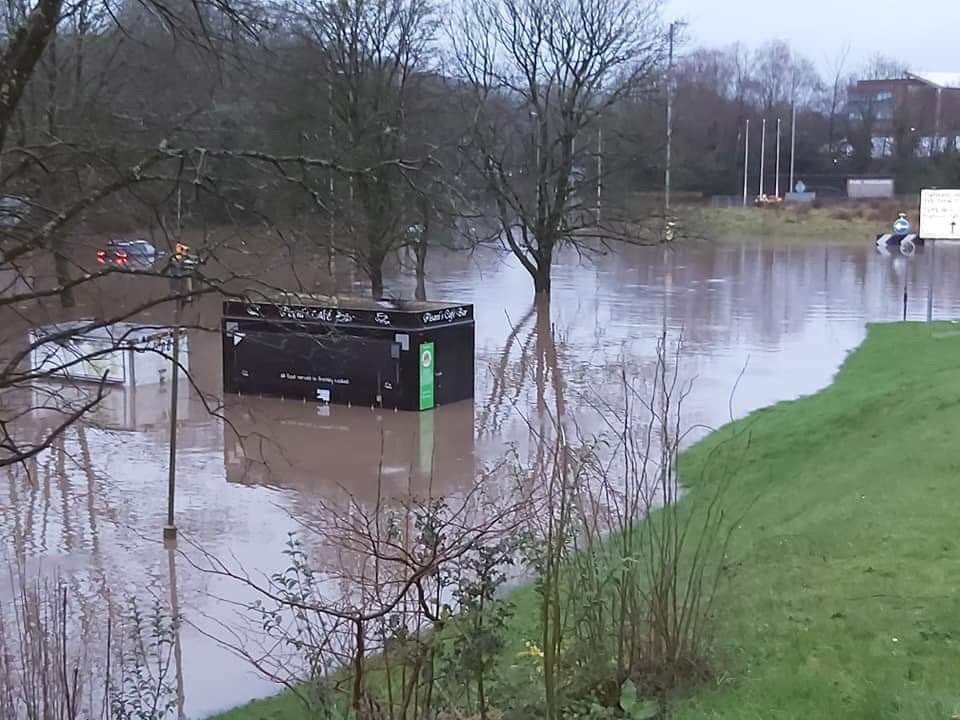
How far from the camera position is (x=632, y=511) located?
220 inches

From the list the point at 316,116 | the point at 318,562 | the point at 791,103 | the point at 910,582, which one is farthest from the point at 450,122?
the point at 791,103

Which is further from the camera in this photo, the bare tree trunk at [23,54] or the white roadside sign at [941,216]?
the white roadside sign at [941,216]

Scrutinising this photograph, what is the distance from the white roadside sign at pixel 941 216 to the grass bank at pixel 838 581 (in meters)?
9.96

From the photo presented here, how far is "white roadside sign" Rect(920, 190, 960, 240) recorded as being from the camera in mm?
24281

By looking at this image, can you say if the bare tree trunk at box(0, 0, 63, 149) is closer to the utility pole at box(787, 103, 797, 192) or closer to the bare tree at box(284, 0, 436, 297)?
the bare tree at box(284, 0, 436, 297)

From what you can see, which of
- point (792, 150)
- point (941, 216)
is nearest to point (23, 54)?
point (941, 216)

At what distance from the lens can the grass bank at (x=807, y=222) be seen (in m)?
66.2

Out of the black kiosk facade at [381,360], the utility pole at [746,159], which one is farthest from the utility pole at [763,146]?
the black kiosk facade at [381,360]

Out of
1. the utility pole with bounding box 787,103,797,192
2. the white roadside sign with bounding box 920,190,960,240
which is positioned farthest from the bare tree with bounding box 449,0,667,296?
the utility pole with bounding box 787,103,797,192

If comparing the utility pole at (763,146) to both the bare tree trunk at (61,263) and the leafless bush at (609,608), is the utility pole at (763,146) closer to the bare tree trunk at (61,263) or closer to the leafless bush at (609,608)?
the leafless bush at (609,608)

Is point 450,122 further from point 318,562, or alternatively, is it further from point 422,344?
point 318,562

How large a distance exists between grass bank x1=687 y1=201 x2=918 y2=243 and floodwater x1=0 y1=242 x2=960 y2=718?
1230 inches

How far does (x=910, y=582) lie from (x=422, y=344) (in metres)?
11.1

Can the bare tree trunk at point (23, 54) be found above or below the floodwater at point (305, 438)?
above
